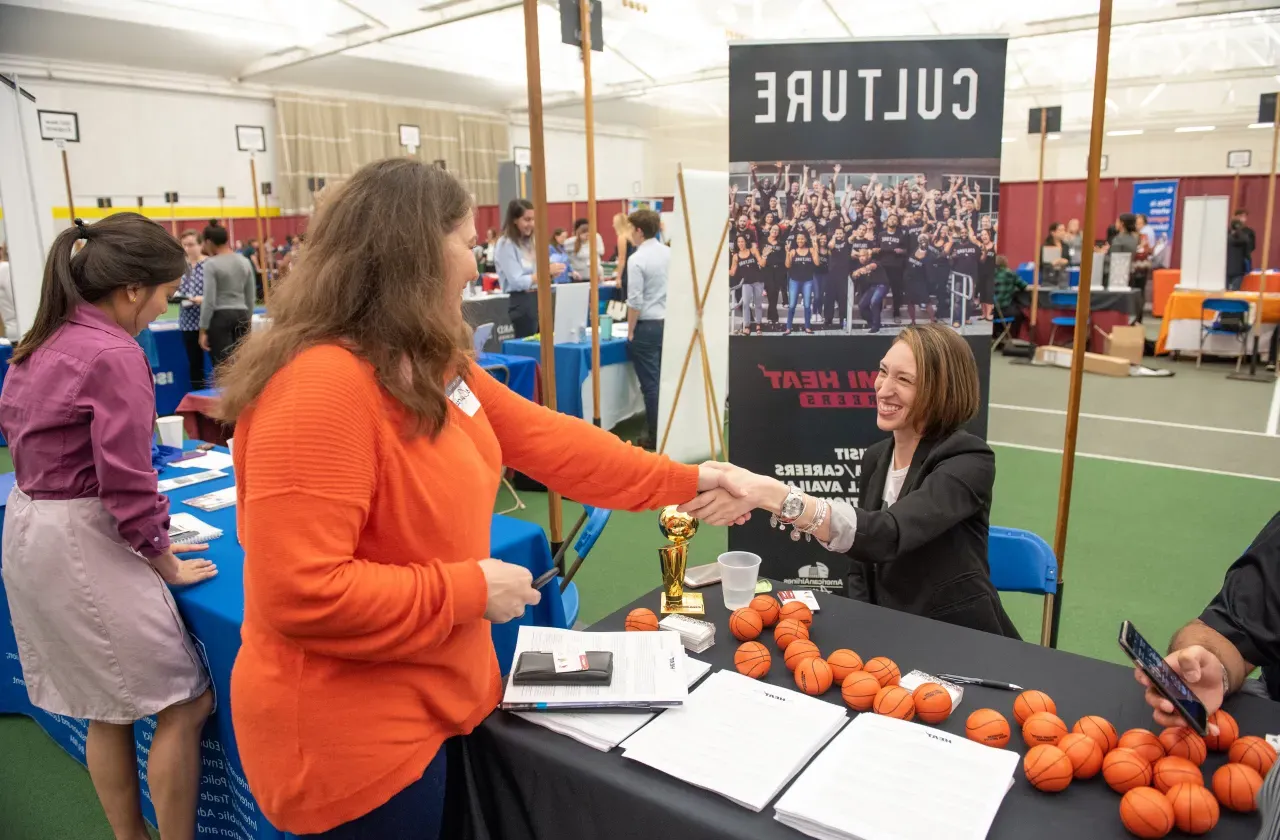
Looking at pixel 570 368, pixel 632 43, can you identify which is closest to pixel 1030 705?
pixel 570 368

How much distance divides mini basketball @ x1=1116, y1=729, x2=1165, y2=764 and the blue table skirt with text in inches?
54.9

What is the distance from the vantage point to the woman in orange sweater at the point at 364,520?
1.02m

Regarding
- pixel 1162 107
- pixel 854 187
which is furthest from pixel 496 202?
pixel 854 187

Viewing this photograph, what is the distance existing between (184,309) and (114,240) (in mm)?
5765

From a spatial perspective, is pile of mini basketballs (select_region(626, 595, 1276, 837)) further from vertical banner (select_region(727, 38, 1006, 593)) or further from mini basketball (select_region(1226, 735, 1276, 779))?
vertical banner (select_region(727, 38, 1006, 593))

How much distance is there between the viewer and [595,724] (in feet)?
4.20

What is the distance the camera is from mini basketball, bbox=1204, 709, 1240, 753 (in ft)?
4.02

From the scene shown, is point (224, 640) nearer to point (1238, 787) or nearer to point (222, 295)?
point (1238, 787)

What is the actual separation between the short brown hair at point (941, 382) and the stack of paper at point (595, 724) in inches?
43.4

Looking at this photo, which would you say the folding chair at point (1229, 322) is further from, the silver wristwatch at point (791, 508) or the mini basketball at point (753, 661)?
the mini basketball at point (753, 661)

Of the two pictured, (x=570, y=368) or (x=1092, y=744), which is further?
(x=570, y=368)

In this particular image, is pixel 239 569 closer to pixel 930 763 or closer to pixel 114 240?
pixel 114 240

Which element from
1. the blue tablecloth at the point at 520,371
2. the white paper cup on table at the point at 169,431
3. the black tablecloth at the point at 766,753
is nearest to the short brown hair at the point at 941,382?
the black tablecloth at the point at 766,753

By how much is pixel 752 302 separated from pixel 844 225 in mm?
423
